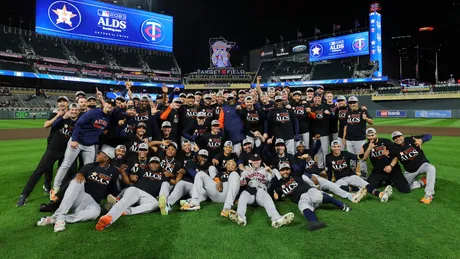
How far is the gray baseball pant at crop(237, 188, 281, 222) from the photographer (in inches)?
194

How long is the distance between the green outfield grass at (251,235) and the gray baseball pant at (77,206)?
14 cm

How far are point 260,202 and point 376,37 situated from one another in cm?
5552

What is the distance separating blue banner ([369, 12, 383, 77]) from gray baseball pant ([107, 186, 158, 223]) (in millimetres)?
54352

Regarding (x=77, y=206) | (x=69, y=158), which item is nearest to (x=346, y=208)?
(x=77, y=206)

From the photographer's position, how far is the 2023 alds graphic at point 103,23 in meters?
47.3

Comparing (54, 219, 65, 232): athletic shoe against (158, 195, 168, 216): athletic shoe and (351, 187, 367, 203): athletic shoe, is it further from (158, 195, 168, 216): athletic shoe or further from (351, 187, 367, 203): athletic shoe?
(351, 187, 367, 203): athletic shoe

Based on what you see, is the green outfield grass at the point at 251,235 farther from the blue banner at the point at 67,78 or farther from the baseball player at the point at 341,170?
the blue banner at the point at 67,78

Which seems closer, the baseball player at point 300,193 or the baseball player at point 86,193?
the baseball player at point 86,193

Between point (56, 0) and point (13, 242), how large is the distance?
186ft

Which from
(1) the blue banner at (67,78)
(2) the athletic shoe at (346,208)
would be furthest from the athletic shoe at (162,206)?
(1) the blue banner at (67,78)

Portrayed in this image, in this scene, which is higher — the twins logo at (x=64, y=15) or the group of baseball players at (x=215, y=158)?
the twins logo at (x=64, y=15)

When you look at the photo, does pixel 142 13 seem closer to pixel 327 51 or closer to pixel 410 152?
pixel 327 51

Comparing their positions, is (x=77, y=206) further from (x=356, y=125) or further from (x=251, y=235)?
(x=356, y=125)

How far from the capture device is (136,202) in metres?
5.55
